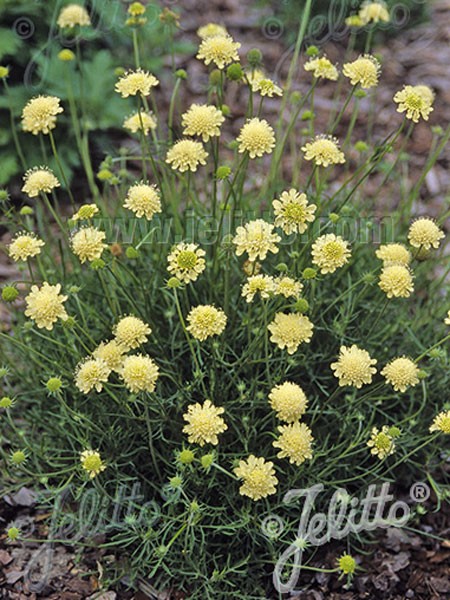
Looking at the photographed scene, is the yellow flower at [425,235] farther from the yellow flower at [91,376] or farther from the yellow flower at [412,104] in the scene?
the yellow flower at [91,376]

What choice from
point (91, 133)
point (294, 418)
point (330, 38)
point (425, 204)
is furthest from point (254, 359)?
point (330, 38)

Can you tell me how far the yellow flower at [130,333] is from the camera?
2.32 m

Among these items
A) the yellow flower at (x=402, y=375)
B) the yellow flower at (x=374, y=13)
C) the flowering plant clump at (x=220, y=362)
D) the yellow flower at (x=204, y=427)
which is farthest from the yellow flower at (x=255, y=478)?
the yellow flower at (x=374, y=13)

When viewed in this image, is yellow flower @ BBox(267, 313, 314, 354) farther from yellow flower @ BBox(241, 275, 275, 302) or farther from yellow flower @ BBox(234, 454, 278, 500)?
yellow flower @ BBox(234, 454, 278, 500)

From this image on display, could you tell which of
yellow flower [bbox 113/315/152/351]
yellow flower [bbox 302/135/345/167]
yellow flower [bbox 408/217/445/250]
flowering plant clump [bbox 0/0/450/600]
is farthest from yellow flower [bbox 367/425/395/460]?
yellow flower [bbox 302/135/345/167]

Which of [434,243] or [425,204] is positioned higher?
[434,243]

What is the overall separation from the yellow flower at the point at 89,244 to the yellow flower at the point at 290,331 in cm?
59

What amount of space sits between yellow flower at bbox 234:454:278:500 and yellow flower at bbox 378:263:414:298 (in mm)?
672

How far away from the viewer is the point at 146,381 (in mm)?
2199

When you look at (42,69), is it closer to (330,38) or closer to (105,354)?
(330,38)

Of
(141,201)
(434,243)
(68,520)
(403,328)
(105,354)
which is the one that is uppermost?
(141,201)

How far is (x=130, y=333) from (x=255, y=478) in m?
0.58

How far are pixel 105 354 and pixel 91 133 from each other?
2457 millimetres

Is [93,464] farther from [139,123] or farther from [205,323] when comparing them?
[139,123]
